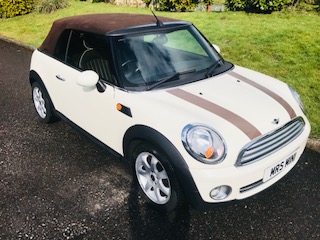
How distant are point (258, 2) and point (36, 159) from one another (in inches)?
278

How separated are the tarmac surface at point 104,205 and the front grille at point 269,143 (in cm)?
41

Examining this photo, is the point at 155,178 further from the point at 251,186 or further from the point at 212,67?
the point at 212,67

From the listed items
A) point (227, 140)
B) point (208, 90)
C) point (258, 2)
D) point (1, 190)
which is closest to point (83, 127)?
point (1, 190)

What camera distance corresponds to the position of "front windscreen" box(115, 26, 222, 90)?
9.70 feet

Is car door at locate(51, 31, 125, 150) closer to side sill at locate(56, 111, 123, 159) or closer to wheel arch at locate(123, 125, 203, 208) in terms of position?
side sill at locate(56, 111, 123, 159)

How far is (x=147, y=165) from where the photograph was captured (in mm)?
2828

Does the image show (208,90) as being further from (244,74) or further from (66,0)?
(66,0)

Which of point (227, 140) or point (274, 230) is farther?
A: point (274, 230)

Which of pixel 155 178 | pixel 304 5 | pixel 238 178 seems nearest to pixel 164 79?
pixel 155 178

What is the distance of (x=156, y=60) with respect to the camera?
10.1 feet

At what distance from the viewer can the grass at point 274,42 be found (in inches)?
200

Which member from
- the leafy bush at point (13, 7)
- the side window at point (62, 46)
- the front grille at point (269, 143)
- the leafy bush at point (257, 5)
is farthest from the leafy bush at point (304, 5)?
the leafy bush at point (13, 7)

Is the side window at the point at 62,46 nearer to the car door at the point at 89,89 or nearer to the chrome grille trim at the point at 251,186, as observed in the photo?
the car door at the point at 89,89

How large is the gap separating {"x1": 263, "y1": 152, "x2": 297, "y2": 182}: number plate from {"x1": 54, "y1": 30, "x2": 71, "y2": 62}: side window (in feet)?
8.23
